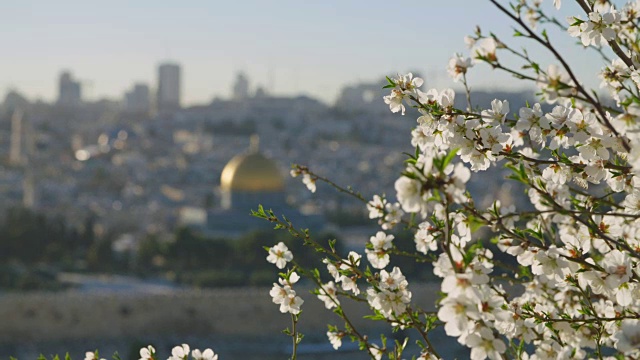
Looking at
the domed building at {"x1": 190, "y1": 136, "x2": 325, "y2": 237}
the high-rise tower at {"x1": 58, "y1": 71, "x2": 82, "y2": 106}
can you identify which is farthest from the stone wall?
the high-rise tower at {"x1": 58, "y1": 71, "x2": 82, "y2": 106}

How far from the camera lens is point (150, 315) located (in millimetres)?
15453

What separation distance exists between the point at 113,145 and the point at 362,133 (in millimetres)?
17973

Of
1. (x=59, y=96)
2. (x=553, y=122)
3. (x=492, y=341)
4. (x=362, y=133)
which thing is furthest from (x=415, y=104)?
(x=59, y=96)

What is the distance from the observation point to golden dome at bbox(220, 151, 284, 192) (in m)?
24.3

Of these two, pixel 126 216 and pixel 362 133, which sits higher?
pixel 362 133

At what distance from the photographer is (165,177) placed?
4959 centimetres

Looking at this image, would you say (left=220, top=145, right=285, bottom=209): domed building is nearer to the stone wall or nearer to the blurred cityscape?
the blurred cityscape

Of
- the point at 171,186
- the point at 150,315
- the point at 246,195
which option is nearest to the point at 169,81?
the point at 171,186

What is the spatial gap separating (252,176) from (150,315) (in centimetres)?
922

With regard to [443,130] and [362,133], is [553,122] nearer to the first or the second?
[443,130]

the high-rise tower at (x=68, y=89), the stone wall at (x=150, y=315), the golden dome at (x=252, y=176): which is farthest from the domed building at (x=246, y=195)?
the high-rise tower at (x=68, y=89)

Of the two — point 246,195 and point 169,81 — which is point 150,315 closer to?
point 246,195

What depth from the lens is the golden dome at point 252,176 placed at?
79.9 ft

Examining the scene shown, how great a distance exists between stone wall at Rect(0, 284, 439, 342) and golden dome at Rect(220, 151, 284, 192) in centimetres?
879
